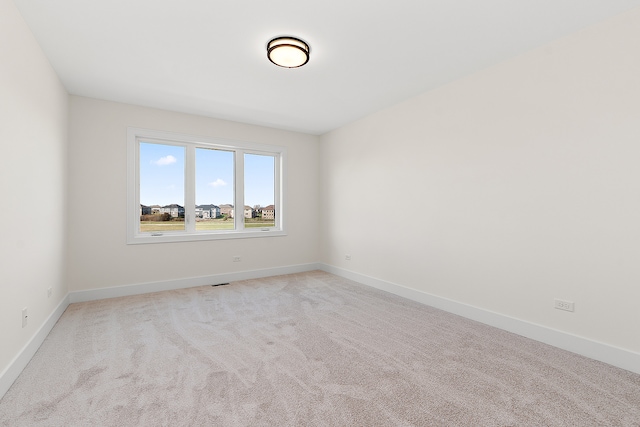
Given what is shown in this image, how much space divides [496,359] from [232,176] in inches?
170

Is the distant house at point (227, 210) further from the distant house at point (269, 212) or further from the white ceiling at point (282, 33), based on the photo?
the white ceiling at point (282, 33)

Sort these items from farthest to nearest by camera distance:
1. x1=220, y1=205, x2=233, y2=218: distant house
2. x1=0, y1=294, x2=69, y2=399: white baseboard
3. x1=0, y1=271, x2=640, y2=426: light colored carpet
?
x1=220, y1=205, x2=233, y2=218: distant house
x1=0, y1=294, x2=69, y2=399: white baseboard
x1=0, y1=271, x2=640, y2=426: light colored carpet

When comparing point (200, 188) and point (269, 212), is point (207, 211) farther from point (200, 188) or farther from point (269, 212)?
point (269, 212)

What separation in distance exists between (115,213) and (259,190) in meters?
2.17

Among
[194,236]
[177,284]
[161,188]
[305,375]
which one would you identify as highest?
[161,188]

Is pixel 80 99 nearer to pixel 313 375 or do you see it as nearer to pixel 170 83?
pixel 170 83

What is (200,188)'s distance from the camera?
462 centimetres

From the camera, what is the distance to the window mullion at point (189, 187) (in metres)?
4.48

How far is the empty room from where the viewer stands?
6.18 ft

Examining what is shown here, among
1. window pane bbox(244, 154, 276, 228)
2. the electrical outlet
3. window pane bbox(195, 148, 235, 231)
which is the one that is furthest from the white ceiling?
the electrical outlet

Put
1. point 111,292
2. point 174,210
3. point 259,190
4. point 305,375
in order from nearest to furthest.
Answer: point 305,375 → point 111,292 → point 174,210 → point 259,190

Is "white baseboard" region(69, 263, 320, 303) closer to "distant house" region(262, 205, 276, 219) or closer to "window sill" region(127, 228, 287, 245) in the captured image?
"window sill" region(127, 228, 287, 245)

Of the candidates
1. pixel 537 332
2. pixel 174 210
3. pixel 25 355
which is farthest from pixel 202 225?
pixel 537 332

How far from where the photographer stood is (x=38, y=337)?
8.00 ft
